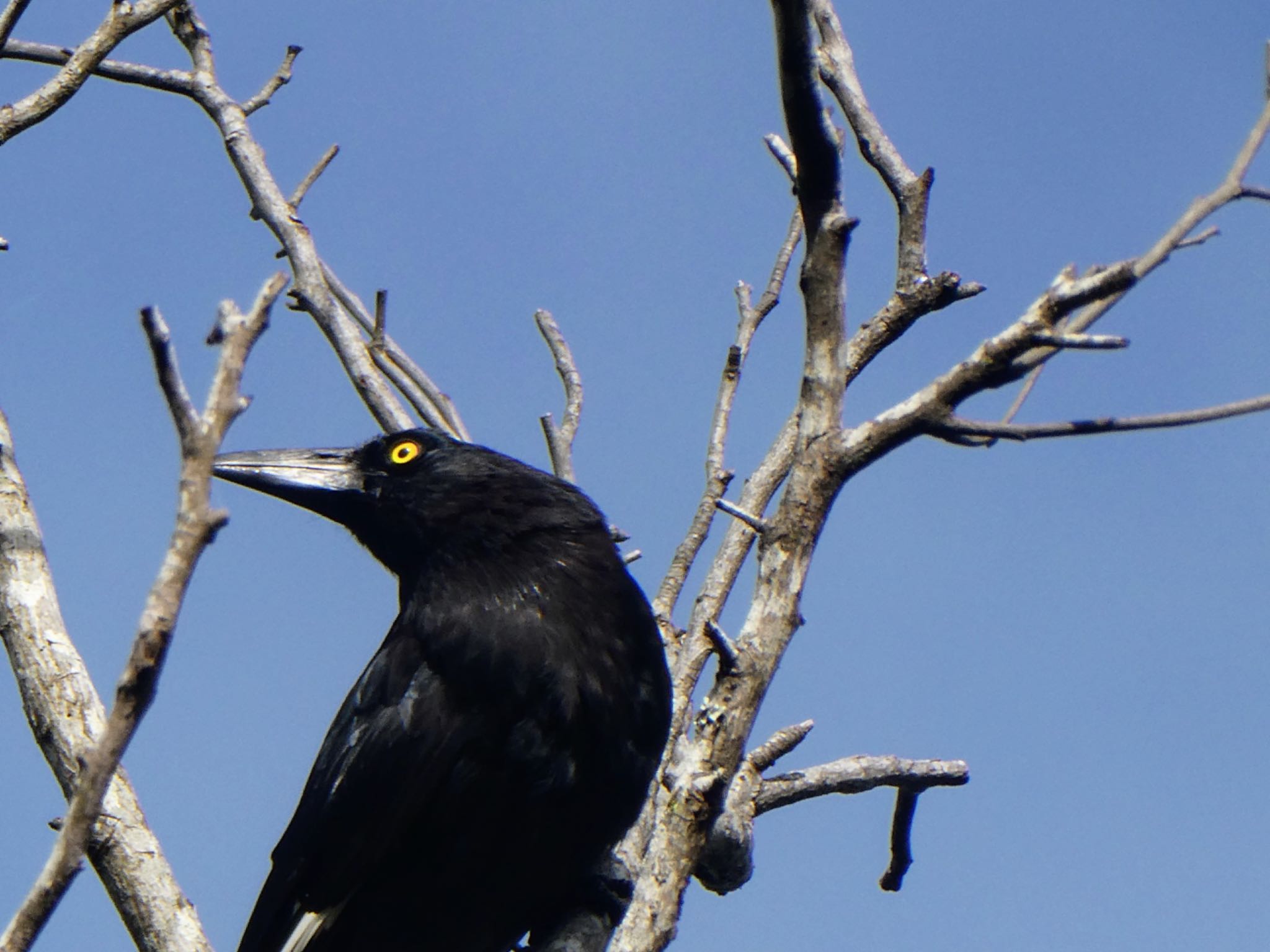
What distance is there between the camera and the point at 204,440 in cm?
138

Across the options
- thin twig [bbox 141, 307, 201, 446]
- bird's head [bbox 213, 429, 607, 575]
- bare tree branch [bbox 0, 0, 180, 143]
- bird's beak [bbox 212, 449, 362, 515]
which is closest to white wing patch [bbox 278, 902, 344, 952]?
bird's head [bbox 213, 429, 607, 575]

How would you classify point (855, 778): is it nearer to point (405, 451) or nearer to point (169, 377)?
point (405, 451)

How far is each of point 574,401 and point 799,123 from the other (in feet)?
7.52

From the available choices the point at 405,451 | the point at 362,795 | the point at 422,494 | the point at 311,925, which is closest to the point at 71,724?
the point at 362,795

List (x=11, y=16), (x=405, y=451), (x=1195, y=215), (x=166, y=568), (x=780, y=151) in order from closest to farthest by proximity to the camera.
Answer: (x=166, y=568) → (x=1195, y=215) → (x=11, y=16) → (x=780, y=151) → (x=405, y=451)

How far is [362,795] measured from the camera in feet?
12.4

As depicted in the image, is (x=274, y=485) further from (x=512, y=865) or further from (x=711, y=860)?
(x=711, y=860)

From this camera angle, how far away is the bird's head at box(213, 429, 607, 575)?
4246mm

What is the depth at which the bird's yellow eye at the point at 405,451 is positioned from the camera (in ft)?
14.7

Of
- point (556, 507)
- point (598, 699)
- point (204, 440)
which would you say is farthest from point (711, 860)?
point (204, 440)

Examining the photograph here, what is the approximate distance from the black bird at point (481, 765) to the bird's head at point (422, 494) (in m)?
0.08

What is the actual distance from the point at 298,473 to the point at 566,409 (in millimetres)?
912

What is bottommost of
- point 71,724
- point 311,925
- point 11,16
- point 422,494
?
→ point 311,925

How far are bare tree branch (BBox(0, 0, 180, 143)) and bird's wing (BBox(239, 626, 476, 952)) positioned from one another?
5.82 feet
